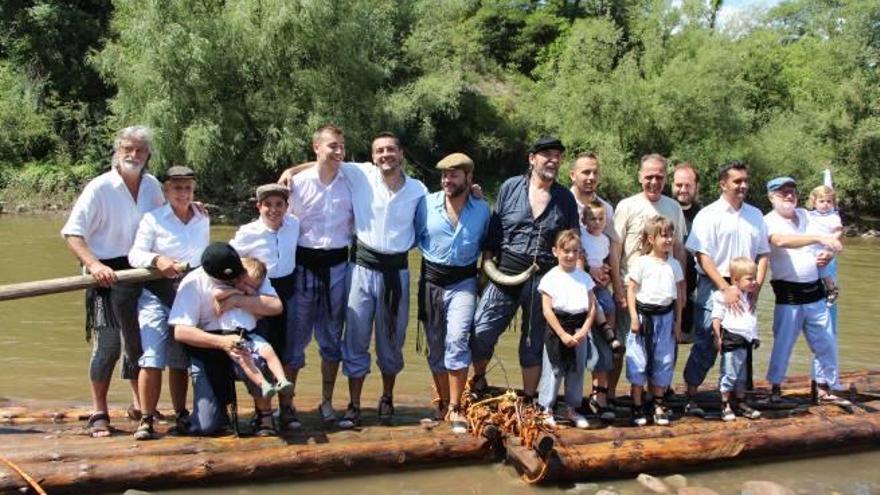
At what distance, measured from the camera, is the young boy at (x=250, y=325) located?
5.37 meters

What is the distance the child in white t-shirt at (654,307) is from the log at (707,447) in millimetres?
434

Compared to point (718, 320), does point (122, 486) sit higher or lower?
lower

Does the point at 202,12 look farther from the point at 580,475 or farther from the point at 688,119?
the point at 580,475

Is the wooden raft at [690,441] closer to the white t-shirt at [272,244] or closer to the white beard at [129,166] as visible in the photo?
the white t-shirt at [272,244]

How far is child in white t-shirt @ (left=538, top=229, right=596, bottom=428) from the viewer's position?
5.81 m

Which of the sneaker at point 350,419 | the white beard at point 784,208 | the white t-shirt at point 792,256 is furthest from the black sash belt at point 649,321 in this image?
the sneaker at point 350,419

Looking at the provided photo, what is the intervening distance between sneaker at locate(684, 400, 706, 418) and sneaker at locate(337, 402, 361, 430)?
2.80 meters

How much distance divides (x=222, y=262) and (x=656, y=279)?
10.9 feet

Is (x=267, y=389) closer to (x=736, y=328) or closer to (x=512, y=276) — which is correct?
(x=512, y=276)

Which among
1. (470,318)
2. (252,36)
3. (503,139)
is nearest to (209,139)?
(252,36)

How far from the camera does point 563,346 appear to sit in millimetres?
5918

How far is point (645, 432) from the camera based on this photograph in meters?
6.07

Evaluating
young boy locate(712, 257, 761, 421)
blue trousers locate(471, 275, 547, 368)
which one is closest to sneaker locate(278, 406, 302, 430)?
blue trousers locate(471, 275, 547, 368)

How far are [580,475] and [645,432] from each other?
81 cm
